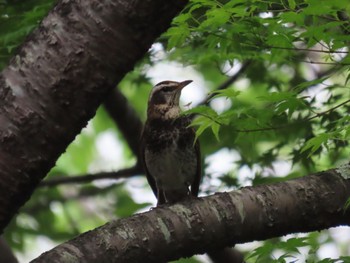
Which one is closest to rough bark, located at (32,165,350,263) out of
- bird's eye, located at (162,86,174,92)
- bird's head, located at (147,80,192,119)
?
bird's head, located at (147,80,192,119)

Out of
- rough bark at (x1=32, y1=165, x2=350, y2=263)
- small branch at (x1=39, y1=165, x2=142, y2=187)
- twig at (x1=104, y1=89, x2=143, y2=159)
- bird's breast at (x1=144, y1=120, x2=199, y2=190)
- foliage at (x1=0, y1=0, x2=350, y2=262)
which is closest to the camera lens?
rough bark at (x1=32, y1=165, x2=350, y2=263)

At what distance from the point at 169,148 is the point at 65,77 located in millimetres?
3133

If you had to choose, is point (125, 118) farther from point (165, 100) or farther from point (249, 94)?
point (249, 94)

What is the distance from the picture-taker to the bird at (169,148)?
21.8 feet

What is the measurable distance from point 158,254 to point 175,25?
1.53 metres

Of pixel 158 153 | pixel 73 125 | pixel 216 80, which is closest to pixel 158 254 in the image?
pixel 73 125

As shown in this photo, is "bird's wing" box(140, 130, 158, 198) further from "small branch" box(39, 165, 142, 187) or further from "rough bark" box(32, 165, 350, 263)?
"rough bark" box(32, 165, 350, 263)

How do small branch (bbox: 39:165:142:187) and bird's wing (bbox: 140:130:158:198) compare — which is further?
small branch (bbox: 39:165:142:187)

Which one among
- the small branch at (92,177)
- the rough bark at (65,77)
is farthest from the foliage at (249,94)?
the rough bark at (65,77)

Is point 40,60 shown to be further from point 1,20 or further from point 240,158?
point 240,158

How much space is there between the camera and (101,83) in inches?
141

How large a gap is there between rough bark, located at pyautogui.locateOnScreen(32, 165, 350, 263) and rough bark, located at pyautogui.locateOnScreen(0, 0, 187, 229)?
0.53m

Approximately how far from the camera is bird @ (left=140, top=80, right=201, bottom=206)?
261 inches

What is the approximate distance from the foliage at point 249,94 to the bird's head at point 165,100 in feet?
0.79
